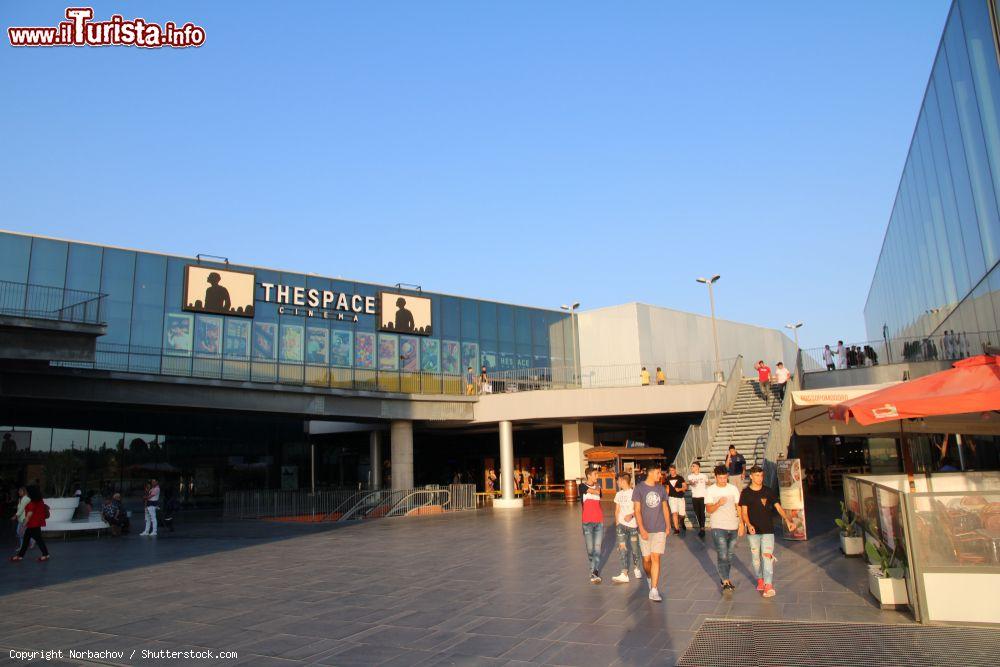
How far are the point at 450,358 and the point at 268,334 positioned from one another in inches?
391

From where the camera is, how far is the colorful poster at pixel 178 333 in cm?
2902

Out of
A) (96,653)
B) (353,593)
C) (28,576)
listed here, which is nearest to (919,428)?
(353,593)

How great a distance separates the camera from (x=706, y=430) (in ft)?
73.3

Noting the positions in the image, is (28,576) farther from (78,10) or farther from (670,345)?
(670,345)

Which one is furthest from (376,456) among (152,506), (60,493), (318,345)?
(152,506)

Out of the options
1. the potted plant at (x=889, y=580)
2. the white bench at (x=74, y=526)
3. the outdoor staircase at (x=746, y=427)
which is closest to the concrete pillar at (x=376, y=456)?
the white bench at (x=74, y=526)

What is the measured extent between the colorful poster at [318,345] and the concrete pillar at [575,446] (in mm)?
12601

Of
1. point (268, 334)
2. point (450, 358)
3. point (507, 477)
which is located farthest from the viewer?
point (450, 358)

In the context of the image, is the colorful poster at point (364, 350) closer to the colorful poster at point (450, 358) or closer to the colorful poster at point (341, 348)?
the colorful poster at point (341, 348)

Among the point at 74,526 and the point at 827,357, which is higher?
the point at 827,357

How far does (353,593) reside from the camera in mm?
10109

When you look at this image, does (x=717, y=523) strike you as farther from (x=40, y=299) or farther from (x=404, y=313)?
(x=404, y=313)

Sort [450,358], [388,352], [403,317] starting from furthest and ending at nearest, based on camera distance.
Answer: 1. [450,358]
2. [403,317]
3. [388,352]

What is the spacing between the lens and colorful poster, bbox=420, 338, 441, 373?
36125mm
